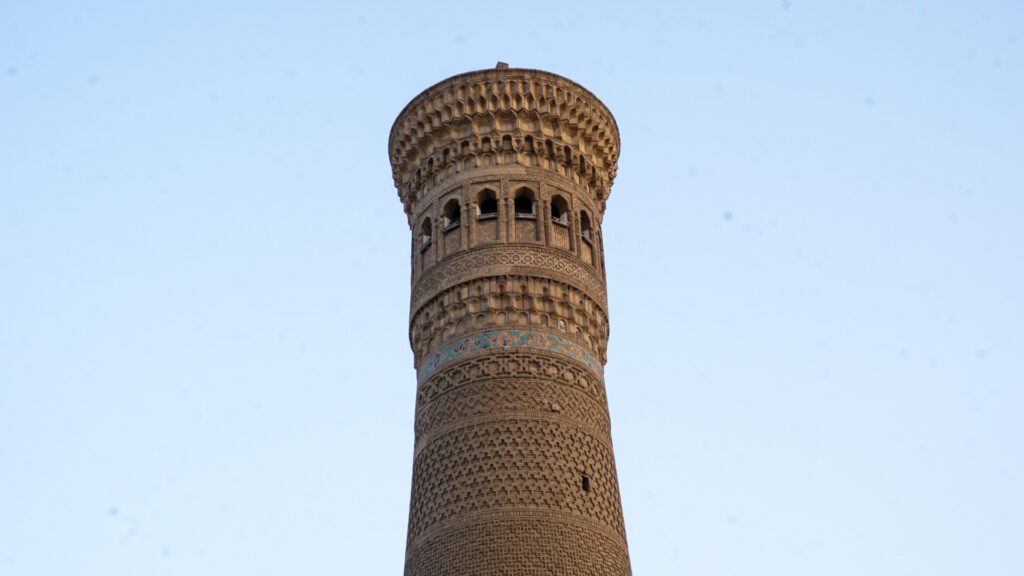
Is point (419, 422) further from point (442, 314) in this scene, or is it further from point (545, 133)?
point (545, 133)

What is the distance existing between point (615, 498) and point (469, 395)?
1464 mm

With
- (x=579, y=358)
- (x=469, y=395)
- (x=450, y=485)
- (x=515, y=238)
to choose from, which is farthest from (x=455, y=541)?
(x=515, y=238)

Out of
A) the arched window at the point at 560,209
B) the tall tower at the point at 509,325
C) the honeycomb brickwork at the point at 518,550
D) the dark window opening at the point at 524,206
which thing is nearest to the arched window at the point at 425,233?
the tall tower at the point at 509,325

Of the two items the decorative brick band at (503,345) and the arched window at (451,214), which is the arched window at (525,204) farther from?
the decorative brick band at (503,345)

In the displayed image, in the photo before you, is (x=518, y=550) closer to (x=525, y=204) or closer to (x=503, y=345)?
(x=503, y=345)

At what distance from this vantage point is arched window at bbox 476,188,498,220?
477 inches

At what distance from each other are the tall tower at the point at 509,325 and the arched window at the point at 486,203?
0.06 feet

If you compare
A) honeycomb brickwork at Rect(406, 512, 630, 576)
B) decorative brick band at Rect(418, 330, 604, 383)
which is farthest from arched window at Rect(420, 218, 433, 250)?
honeycomb brickwork at Rect(406, 512, 630, 576)

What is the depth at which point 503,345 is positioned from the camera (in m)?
11.3

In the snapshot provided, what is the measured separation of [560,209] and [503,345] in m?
1.72

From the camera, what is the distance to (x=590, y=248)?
12477 millimetres

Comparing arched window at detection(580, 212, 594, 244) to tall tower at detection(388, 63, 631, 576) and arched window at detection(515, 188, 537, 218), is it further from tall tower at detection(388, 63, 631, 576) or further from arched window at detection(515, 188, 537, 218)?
arched window at detection(515, 188, 537, 218)

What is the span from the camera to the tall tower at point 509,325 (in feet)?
34.4

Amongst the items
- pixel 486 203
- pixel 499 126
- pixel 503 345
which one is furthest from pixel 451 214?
pixel 503 345
